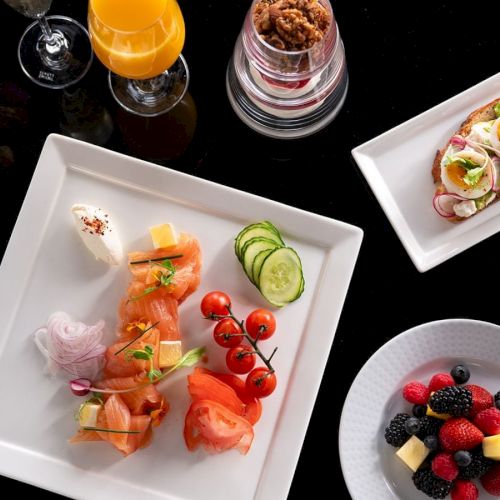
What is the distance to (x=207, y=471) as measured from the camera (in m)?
2.08

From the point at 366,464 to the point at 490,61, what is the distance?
1.07 meters

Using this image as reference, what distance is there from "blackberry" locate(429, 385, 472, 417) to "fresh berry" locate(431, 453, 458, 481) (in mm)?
113

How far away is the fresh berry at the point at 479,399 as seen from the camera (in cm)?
208

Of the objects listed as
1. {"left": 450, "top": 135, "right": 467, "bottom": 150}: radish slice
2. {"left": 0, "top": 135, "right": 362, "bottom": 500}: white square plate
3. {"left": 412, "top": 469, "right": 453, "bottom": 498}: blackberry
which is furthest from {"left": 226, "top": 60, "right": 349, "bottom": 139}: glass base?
{"left": 412, "top": 469, "right": 453, "bottom": 498}: blackberry

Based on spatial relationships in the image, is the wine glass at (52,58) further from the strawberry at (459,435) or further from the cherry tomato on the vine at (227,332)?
the strawberry at (459,435)

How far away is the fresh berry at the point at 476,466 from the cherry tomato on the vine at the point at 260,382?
0.52m

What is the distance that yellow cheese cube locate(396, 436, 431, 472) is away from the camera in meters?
2.09

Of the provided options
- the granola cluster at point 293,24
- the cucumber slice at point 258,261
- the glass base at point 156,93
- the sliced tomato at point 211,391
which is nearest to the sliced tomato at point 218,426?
the sliced tomato at point 211,391

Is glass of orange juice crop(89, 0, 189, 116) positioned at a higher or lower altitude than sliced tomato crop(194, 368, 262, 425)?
higher

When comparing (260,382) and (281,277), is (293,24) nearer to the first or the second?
(281,277)

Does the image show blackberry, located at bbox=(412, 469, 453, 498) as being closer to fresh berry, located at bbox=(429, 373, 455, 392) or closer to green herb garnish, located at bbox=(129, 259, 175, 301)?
fresh berry, located at bbox=(429, 373, 455, 392)

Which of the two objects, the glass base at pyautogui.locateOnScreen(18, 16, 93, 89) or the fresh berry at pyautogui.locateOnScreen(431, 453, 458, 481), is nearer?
the fresh berry at pyautogui.locateOnScreen(431, 453, 458, 481)

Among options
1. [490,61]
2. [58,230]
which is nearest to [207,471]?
[58,230]

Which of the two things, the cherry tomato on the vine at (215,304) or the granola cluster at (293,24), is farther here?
the cherry tomato on the vine at (215,304)
